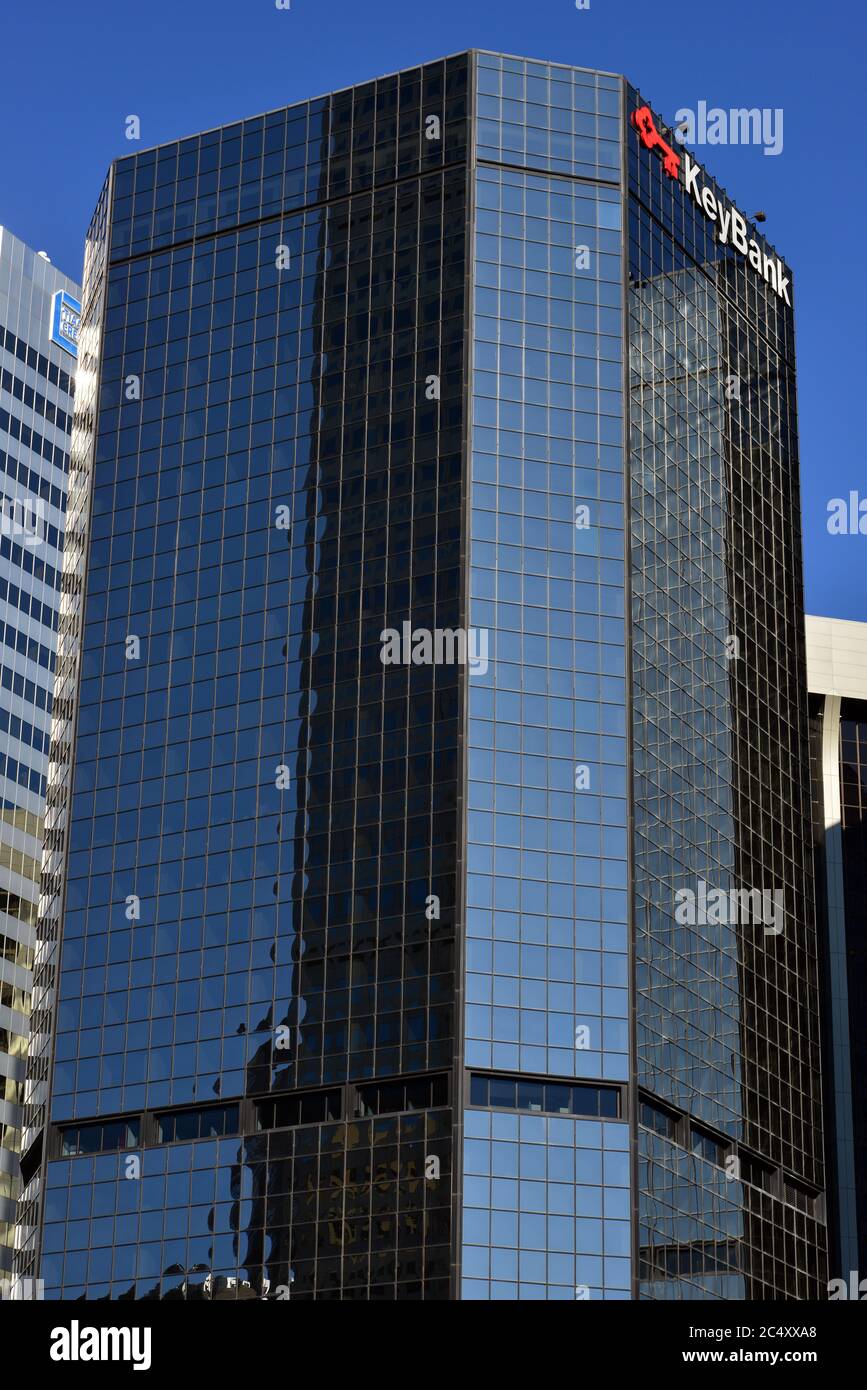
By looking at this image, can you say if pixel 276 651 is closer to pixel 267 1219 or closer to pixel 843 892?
pixel 267 1219

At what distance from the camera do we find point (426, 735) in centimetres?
13538

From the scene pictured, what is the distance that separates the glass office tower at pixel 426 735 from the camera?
128250 millimetres

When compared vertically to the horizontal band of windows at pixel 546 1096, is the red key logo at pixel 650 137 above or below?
above

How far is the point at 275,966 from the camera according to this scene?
440 feet

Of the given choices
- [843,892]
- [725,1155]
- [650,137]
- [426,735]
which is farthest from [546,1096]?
[650,137]

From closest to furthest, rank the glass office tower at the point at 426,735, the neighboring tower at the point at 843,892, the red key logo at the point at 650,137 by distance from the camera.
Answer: the glass office tower at the point at 426,735 → the red key logo at the point at 650,137 → the neighboring tower at the point at 843,892

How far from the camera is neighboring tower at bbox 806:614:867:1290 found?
16488cm

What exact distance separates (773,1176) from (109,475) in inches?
2563

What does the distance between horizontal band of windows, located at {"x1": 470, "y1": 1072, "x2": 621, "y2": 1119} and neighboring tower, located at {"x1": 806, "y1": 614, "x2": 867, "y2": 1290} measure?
39.4 m

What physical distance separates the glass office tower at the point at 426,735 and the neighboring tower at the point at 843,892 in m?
16.3

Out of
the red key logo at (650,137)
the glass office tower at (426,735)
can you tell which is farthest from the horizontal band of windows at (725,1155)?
the red key logo at (650,137)

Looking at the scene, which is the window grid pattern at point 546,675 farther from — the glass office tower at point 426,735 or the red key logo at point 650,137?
the red key logo at point 650,137

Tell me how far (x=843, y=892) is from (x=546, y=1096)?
54.4 metres
